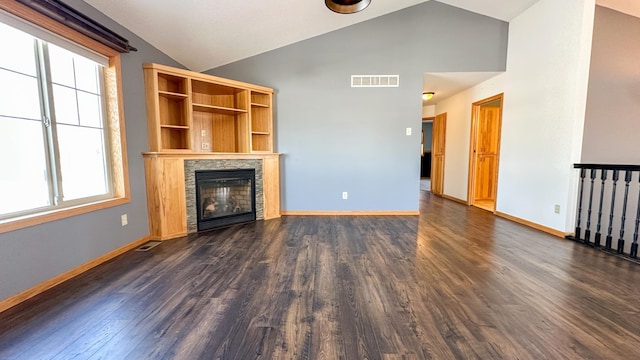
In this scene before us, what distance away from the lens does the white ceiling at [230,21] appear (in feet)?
8.88

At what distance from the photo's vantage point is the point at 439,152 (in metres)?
6.61

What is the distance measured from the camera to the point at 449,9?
4086 millimetres

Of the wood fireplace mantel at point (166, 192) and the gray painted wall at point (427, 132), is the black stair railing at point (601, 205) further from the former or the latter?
the gray painted wall at point (427, 132)

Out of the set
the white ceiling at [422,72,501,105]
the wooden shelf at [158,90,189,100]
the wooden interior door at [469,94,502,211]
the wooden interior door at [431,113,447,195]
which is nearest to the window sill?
the wooden shelf at [158,90,189,100]

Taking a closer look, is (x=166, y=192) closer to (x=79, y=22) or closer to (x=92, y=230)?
(x=92, y=230)

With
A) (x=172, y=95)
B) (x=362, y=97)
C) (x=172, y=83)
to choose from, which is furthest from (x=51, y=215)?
(x=362, y=97)

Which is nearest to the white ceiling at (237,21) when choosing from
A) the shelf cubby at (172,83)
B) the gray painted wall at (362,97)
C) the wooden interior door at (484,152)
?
the gray painted wall at (362,97)

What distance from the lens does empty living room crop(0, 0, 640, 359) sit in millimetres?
1584

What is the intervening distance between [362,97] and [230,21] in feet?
7.03

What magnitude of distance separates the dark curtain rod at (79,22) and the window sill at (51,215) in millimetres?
1462

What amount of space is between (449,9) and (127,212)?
5212mm

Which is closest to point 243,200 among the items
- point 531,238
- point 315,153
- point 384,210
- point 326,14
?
point 315,153

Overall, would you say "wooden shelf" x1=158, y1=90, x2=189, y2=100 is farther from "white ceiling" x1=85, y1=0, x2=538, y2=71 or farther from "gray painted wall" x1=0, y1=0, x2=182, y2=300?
"white ceiling" x1=85, y1=0, x2=538, y2=71

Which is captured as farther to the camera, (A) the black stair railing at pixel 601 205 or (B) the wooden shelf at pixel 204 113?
(B) the wooden shelf at pixel 204 113
